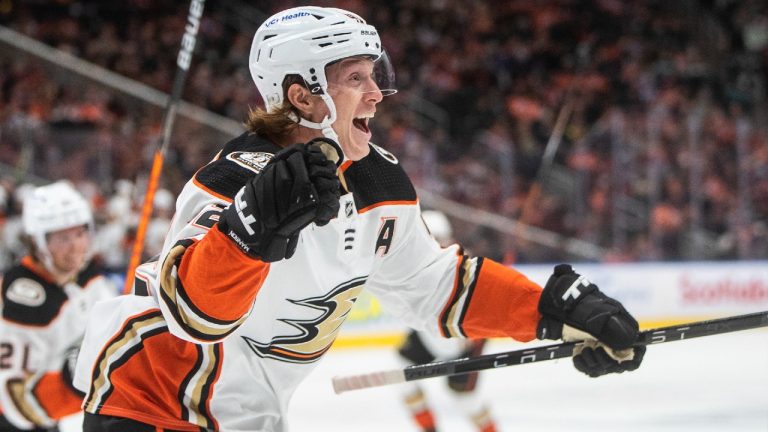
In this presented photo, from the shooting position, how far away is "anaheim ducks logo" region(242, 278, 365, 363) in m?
2.14

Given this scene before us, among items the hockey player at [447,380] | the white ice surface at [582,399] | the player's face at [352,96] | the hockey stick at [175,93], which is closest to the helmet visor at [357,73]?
the player's face at [352,96]

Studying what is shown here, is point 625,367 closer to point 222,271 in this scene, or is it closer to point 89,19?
point 222,271

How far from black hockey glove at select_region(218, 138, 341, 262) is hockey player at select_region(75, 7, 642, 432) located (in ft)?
0.07

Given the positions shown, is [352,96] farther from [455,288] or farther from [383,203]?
[455,288]

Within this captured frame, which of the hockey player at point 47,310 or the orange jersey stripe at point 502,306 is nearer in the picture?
the orange jersey stripe at point 502,306

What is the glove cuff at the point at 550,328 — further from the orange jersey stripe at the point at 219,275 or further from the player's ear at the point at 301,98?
the orange jersey stripe at the point at 219,275

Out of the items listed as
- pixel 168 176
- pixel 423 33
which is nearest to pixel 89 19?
pixel 168 176

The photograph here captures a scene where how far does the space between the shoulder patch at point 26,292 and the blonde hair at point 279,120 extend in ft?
3.99

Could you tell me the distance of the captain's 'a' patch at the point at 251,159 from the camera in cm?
193

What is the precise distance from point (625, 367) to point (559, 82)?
10411 mm

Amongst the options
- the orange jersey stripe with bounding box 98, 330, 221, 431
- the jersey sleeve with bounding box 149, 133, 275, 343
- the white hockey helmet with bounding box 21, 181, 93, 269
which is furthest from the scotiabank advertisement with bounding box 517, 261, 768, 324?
the jersey sleeve with bounding box 149, 133, 275, 343

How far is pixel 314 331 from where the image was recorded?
2.22m

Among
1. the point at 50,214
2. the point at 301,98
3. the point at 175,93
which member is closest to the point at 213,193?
the point at 301,98

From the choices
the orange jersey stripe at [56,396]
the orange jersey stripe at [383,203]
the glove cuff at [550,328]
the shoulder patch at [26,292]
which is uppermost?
the orange jersey stripe at [383,203]
